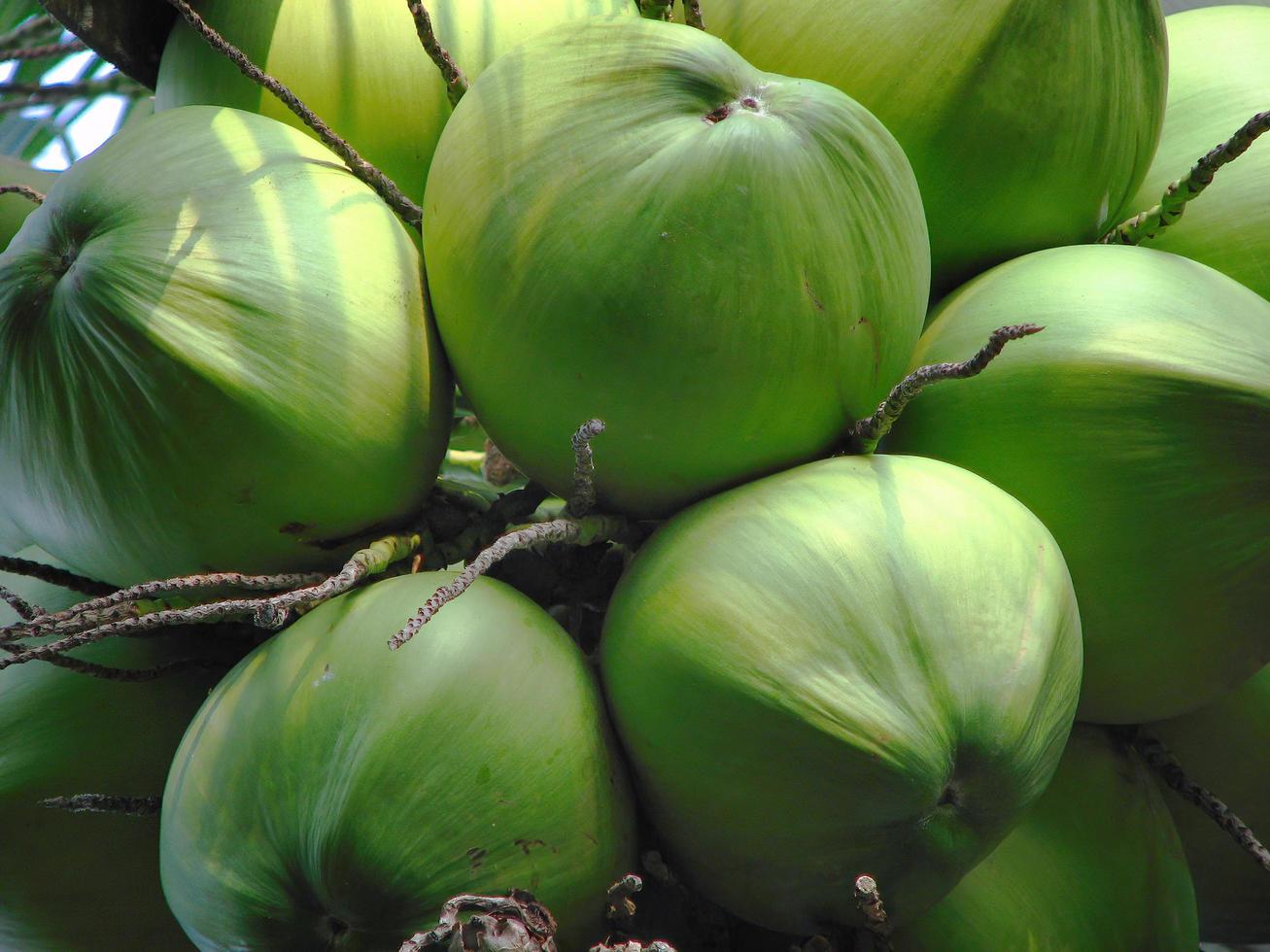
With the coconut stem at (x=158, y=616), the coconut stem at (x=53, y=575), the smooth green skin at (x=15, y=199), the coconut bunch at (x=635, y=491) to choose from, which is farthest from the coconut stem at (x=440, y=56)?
the smooth green skin at (x=15, y=199)

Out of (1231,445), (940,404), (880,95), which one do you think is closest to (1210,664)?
(1231,445)

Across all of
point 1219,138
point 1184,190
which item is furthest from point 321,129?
point 1219,138

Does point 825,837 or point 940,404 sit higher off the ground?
point 940,404

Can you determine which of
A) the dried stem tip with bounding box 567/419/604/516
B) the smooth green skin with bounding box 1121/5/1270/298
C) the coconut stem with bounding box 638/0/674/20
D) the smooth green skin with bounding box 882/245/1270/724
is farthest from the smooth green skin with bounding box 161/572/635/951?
the smooth green skin with bounding box 1121/5/1270/298

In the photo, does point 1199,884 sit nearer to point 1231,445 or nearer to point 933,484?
point 1231,445

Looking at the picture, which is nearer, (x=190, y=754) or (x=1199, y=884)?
(x=190, y=754)

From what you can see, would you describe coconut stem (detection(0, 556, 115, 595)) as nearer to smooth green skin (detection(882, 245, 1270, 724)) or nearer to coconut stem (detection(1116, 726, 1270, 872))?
smooth green skin (detection(882, 245, 1270, 724))

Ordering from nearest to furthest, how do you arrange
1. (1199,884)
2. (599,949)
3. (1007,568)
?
(599,949) → (1007,568) → (1199,884)
